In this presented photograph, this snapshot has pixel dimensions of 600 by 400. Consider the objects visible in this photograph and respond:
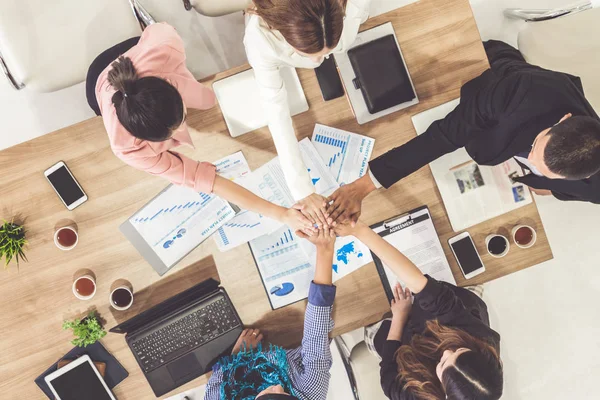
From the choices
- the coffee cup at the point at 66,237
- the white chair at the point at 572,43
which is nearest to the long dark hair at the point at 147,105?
the coffee cup at the point at 66,237

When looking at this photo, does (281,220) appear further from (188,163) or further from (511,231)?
(511,231)

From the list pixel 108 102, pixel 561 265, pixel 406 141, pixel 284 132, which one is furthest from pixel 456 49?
pixel 561 265

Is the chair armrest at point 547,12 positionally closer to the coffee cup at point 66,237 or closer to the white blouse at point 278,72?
the white blouse at point 278,72

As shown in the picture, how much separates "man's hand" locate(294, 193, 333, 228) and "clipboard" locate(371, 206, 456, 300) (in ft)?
0.72

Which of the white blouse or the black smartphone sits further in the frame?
the black smartphone

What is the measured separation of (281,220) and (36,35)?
121cm

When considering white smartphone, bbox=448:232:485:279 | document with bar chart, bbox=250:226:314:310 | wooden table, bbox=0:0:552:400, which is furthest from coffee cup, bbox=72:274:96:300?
white smartphone, bbox=448:232:485:279

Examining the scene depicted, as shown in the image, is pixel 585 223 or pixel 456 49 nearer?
pixel 456 49

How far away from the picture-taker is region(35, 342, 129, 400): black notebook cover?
1.63 metres

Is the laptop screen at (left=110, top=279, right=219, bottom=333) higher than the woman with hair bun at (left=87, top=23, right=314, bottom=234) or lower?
lower

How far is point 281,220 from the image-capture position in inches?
62.4

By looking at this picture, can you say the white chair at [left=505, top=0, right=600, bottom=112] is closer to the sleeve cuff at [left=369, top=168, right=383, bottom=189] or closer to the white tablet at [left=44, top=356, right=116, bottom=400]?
the sleeve cuff at [left=369, top=168, right=383, bottom=189]

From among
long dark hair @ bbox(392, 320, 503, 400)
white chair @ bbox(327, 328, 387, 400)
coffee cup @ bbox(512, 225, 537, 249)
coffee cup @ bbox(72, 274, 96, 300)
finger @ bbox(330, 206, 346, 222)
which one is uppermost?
coffee cup @ bbox(72, 274, 96, 300)

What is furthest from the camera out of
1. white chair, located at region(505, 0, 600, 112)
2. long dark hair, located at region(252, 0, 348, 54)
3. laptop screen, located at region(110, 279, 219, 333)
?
white chair, located at region(505, 0, 600, 112)
